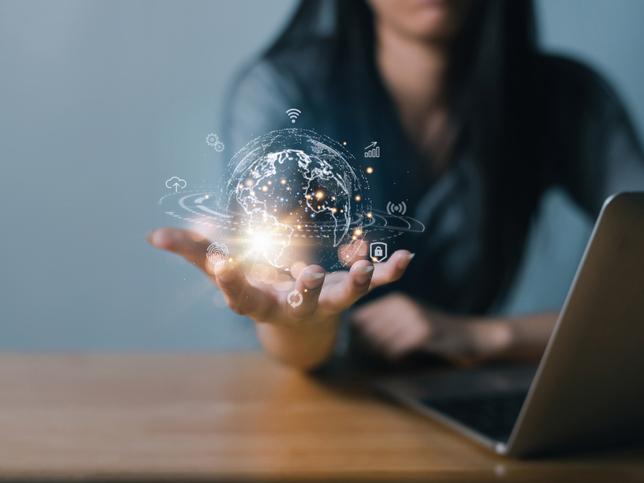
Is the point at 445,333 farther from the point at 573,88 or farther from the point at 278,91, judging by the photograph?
the point at 573,88

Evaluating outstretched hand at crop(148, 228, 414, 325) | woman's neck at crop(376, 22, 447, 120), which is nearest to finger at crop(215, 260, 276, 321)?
outstretched hand at crop(148, 228, 414, 325)

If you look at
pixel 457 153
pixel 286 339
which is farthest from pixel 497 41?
pixel 286 339

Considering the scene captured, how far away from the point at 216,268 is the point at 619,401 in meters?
0.32

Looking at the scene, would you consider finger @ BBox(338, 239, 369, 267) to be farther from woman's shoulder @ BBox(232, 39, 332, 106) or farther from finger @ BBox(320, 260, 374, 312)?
woman's shoulder @ BBox(232, 39, 332, 106)

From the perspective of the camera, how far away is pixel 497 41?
993mm

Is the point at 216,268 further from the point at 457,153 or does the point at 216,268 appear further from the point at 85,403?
the point at 457,153

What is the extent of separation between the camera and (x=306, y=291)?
1.06 feet

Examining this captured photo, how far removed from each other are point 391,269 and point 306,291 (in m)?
0.05

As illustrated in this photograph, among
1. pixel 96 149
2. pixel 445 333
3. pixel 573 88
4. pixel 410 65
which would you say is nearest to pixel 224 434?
pixel 445 333

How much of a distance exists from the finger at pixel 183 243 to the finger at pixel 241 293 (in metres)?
0.01

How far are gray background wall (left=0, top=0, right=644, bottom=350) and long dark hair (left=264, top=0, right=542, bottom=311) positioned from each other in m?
0.10

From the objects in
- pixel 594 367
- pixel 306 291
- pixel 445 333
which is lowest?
pixel 445 333

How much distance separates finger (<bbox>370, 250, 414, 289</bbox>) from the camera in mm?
316

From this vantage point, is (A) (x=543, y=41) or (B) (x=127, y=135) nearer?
(B) (x=127, y=135)
